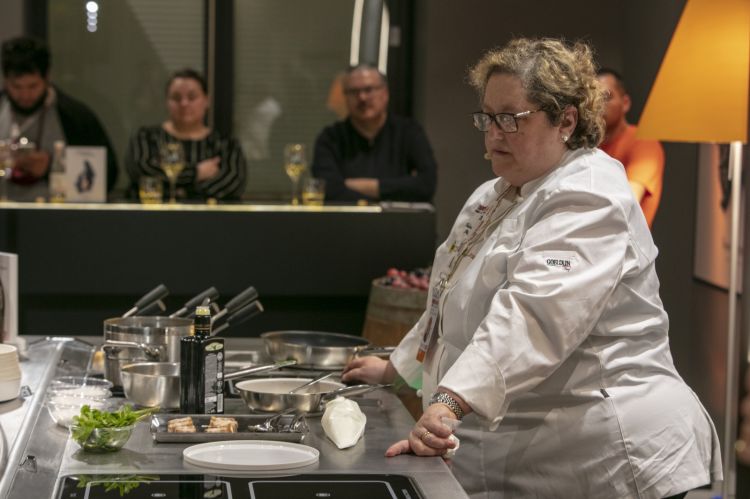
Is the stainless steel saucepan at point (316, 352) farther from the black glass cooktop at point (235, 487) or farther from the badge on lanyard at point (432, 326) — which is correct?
the black glass cooktop at point (235, 487)

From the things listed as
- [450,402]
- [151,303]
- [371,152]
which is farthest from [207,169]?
[450,402]

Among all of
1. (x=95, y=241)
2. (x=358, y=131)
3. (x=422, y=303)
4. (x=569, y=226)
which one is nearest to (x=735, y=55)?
(x=422, y=303)

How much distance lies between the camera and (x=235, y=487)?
170 cm

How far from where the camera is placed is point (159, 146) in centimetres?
553

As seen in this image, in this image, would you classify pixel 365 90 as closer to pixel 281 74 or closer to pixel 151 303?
pixel 281 74

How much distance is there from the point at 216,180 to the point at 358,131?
0.78m

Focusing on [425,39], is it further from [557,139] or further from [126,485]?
[126,485]

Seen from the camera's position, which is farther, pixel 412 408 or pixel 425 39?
pixel 425 39

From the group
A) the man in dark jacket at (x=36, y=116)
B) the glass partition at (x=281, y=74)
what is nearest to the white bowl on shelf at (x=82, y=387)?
the man in dark jacket at (x=36, y=116)

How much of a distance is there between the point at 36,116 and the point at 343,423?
4.20 meters

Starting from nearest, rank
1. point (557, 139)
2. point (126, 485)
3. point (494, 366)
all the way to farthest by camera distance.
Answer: point (126, 485)
point (494, 366)
point (557, 139)

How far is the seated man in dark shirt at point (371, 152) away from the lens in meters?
5.64

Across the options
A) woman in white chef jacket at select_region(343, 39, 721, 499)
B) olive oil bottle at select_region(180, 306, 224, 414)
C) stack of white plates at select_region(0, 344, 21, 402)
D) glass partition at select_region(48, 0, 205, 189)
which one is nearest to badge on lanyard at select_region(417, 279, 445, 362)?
woman in white chef jacket at select_region(343, 39, 721, 499)

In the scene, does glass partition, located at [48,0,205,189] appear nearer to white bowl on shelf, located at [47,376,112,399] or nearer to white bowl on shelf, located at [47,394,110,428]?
white bowl on shelf, located at [47,376,112,399]
